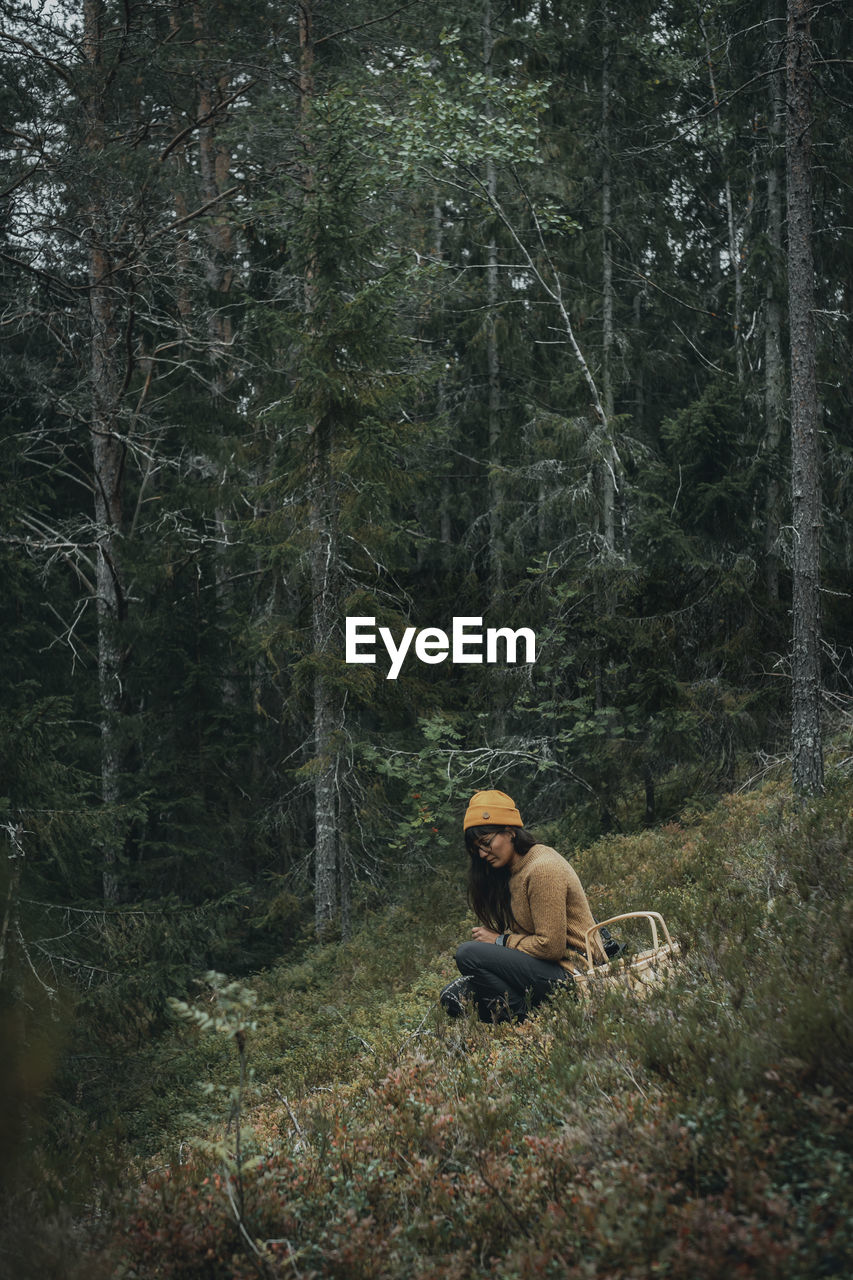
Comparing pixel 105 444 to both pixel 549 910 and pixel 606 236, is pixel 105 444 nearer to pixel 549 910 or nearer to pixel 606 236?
pixel 606 236

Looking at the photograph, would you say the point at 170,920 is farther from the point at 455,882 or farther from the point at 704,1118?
the point at 704,1118

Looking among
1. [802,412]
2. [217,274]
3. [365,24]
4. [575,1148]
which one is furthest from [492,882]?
[217,274]

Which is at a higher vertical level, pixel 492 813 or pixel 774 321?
pixel 774 321

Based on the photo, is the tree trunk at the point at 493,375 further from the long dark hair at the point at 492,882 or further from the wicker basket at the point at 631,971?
the wicker basket at the point at 631,971

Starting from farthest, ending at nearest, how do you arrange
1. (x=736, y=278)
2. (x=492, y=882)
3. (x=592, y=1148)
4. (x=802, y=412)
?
(x=736, y=278)
(x=802, y=412)
(x=492, y=882)
(x=592, y=1148)

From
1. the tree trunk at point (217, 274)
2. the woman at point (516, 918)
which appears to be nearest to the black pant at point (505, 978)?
the woman at point (516, 918)

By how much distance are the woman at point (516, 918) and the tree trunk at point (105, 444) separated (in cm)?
878

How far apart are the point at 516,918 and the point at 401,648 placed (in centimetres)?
794

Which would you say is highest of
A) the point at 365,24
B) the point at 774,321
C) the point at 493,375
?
the point at 365,24

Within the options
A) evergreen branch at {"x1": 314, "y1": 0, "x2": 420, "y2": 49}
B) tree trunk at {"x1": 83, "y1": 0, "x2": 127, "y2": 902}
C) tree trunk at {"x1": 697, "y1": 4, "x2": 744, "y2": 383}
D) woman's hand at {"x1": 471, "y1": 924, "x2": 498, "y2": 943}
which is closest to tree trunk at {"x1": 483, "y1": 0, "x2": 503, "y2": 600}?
evergreen branch at {"x1": 314, "y1": 0, "x2": 420, "y2": 49}

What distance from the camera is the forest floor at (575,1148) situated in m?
2.89

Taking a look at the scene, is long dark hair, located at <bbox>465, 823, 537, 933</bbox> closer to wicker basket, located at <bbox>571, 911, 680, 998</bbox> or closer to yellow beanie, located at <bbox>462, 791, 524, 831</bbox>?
yellow beanie, located at <bbox>462, 791, 524, 831</bbox>

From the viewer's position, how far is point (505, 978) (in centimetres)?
566

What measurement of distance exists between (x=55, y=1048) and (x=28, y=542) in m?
10.9
